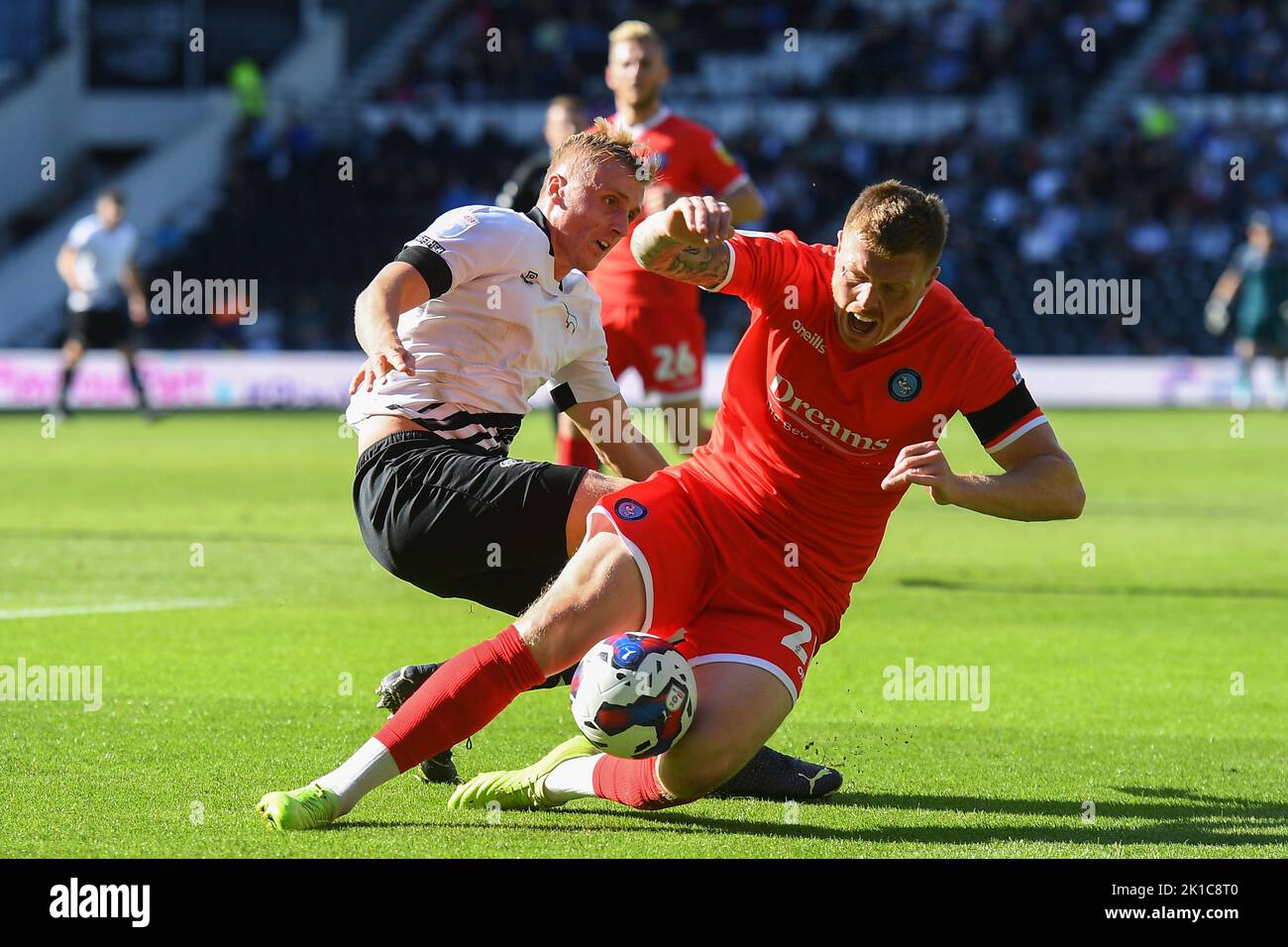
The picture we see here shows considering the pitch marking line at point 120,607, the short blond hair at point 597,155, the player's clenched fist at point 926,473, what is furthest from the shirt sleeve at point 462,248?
the pitch marking line at point 120,607

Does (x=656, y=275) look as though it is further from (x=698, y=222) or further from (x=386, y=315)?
(x=698, y=222)

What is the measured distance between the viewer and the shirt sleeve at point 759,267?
5242 mm

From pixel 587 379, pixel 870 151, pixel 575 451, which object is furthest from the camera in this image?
pixel 870 151

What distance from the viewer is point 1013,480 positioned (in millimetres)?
5094

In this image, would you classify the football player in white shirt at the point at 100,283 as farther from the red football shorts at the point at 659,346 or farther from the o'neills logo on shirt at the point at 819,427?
the o'neills logo on shirt at the point at 819,427

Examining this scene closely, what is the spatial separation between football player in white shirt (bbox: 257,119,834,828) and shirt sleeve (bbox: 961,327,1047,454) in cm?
112

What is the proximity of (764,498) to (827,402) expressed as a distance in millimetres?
342

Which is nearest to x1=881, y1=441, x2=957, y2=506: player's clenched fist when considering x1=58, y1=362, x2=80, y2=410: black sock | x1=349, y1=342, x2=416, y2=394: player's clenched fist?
x1=349, y1=342, x2=416, y2=394: player's clenched fist

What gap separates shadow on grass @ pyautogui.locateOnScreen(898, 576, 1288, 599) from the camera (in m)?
10.2

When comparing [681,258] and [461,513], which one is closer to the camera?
[681,258]

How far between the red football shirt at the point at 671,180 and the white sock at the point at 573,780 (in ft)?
15.7

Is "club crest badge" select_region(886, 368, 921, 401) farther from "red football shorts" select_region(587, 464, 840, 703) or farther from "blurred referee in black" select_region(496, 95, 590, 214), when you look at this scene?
"blurred referee in black" select_region(496, 95, 590, 214)

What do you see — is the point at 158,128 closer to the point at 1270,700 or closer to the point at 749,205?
the point at 749,205

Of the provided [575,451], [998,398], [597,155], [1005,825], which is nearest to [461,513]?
[597,155]
